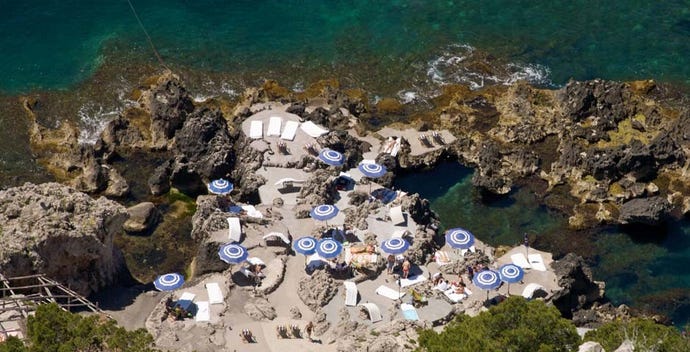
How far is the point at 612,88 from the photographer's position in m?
89.6

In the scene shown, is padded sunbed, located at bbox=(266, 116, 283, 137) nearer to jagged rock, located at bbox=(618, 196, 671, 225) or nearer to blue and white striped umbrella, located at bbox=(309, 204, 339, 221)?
blue and white striped umbrella, located at bbox=(309, 204, 339, 221)

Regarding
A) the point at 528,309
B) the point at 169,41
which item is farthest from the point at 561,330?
the point at 169,41

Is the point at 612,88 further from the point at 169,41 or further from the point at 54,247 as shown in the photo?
the point at 54,247

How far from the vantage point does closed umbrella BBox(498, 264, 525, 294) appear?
68.2 m

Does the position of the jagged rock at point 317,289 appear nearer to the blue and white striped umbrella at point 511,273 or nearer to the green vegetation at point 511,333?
the blue and white striped umbrella at point 511,273

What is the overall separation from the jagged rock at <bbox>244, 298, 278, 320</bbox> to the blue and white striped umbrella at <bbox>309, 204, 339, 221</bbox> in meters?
8.32

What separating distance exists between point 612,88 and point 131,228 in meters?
44.2

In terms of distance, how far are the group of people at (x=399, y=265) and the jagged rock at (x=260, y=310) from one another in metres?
8.99

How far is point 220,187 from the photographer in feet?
251

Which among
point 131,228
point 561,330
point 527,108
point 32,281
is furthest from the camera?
point 527,108

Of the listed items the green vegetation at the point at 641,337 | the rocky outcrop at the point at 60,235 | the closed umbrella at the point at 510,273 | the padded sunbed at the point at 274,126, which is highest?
the green vegetation at the point at 641,337

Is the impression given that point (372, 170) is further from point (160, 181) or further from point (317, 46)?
A: point (317, 46)

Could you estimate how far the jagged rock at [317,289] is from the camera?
6662 cm

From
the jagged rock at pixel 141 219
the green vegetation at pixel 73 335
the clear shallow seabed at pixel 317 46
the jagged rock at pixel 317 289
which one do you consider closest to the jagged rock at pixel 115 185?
the jagged rock at pixel 141 219
